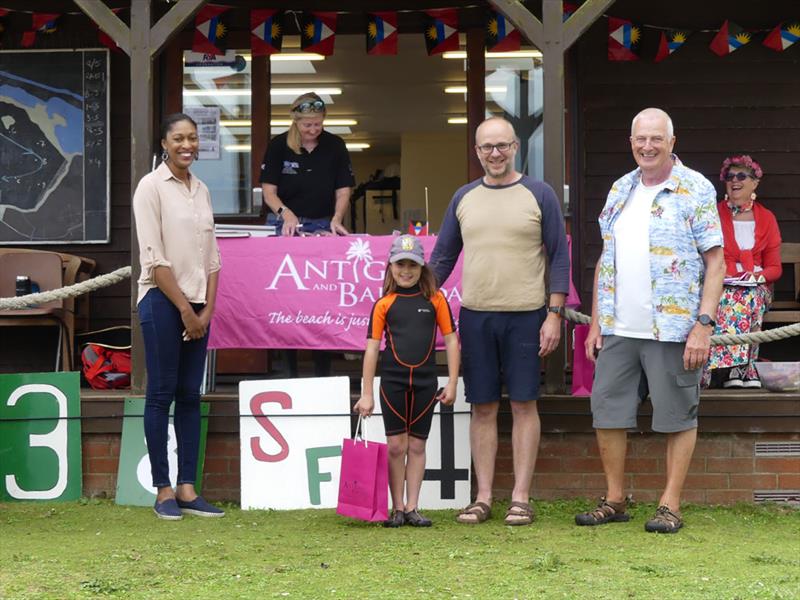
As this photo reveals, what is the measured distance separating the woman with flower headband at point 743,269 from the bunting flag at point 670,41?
46.5 inches

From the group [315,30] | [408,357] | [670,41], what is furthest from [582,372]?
[315,30]

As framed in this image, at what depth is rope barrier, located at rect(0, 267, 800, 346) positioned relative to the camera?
20.2 feet

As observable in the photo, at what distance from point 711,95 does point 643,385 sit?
137 inches

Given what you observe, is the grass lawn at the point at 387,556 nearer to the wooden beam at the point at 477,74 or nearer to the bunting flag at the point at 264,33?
the wooden beam at the point at 477,74

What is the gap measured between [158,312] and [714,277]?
2.35 meters

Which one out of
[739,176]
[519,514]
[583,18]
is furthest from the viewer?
[739,176]

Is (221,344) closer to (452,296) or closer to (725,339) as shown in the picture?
(452,296)

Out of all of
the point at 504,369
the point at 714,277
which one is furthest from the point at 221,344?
the point at 714,277

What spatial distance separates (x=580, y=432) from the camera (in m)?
6.18

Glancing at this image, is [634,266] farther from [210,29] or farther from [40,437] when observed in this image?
[210,29]

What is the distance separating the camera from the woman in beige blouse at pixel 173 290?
5.55 metres

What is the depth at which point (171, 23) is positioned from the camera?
6.27 metres

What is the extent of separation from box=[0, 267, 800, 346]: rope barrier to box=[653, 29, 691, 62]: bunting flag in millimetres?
2592

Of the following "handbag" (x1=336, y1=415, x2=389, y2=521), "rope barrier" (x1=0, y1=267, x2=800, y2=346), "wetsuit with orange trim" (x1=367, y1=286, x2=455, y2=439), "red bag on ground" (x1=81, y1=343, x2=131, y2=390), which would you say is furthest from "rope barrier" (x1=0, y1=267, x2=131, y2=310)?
"handbag" (x1=336, y1=415, x2=389, y2=521)
